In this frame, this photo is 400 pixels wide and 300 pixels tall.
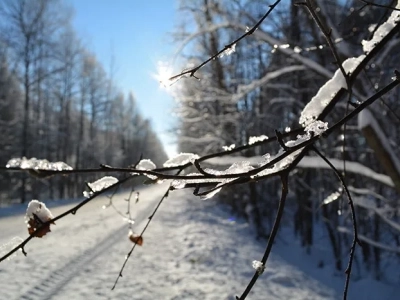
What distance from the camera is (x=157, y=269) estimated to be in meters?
5.54

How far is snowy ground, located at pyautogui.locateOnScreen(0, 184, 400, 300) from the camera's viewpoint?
4492 millimetres

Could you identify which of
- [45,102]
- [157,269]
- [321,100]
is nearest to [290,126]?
[157,269]

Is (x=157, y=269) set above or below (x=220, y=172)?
below

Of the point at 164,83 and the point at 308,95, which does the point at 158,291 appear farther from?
the point at 308,95

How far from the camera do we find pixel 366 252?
8.59 m

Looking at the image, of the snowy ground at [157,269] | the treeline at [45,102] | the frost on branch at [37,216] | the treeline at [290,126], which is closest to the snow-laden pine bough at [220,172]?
the frost on branch at [37,216]

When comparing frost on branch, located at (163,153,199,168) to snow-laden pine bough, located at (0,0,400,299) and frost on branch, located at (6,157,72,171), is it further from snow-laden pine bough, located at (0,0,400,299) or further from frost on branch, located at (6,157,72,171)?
frost on branch, located at (6,157,72,171)

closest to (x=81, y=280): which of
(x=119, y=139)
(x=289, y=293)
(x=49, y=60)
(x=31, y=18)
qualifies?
(x=289, y=293)

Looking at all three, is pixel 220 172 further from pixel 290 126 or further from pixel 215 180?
pixel 290 126

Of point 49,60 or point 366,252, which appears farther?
point 49,60

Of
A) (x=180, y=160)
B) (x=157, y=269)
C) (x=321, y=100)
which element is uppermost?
(x=321, y=100)

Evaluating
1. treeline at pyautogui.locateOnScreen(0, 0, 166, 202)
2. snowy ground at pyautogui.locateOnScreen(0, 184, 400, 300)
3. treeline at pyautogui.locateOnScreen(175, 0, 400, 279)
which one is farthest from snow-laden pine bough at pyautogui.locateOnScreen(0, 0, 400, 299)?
treeline at pyautogui.locateOnScreen(0, 0, 166, 202)

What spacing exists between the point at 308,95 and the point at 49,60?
1695 centimetres

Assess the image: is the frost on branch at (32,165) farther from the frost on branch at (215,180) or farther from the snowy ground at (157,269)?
the snowy ground at (157,269)
